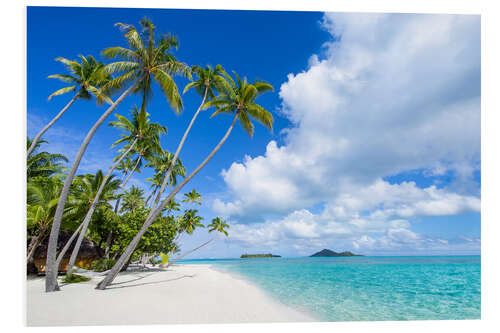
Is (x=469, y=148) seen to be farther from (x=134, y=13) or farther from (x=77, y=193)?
(x=77, y=193)

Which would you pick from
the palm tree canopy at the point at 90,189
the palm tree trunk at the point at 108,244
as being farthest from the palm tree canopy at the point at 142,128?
the palm tree trunk at the point at 108,244

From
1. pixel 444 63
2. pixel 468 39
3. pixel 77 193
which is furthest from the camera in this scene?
pixel 77 193

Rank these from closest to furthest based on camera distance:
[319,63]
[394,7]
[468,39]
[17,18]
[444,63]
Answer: [17,18], [394,7], [468,39], [444,63], [319,63]

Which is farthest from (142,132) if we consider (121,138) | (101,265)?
(101,265)

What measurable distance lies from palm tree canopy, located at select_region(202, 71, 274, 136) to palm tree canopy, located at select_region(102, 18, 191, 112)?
1.63 meters

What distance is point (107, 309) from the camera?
14.0 feet

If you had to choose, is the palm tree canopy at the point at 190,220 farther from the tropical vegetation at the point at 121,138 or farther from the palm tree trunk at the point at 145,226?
the palm tree trunk at the point at 145,226

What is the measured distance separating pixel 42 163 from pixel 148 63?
414 inches

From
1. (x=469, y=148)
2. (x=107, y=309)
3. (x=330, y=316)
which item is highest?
(x=469, y=148)

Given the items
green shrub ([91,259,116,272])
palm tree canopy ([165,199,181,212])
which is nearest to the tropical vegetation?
green shrub ([91,259,116,272])

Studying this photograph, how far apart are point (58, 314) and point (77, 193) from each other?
23.8 ft

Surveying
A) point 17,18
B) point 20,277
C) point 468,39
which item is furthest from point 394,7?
point 20,277

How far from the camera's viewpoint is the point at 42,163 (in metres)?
12.3

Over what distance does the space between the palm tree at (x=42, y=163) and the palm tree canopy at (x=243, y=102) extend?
30.3ft
